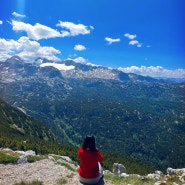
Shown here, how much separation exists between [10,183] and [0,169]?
16.6 ft

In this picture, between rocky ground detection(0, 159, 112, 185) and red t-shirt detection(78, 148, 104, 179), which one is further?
rocky ground detection(0, 159, 112, 185)

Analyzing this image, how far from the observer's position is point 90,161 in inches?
867

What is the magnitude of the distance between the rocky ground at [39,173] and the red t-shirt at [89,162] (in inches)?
89.4

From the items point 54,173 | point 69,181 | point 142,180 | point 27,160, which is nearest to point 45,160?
point 27,160

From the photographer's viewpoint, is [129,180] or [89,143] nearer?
[89,143]

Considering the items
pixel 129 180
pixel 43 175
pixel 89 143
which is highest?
pixel 89 143

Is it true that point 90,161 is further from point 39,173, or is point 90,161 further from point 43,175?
point 39,173

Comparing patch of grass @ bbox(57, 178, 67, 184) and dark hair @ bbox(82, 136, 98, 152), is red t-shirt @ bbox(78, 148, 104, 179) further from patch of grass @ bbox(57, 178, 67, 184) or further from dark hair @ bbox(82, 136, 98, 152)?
patch of grass @ bbox(57, 178, 67, 184)

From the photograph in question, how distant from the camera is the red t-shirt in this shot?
860 inches

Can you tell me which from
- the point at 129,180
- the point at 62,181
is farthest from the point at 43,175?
the point at 129,180

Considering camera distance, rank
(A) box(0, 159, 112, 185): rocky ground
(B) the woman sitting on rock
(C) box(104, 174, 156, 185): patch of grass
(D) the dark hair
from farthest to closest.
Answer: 1. (C) box(104, 174, 156, 185): patch of grass
2. (A) box(0, 159, 112, 185): rocky ground
3. (B) the woman sitting on rock
4. (D) the dark hair

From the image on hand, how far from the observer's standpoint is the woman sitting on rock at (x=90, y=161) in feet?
70.7

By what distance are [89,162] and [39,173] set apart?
869cm

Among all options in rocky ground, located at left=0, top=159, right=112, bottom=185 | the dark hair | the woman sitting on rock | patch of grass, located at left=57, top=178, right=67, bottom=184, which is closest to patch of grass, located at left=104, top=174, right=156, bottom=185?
rocky ground, located at left=0, top=159, right=112, bottom=185
